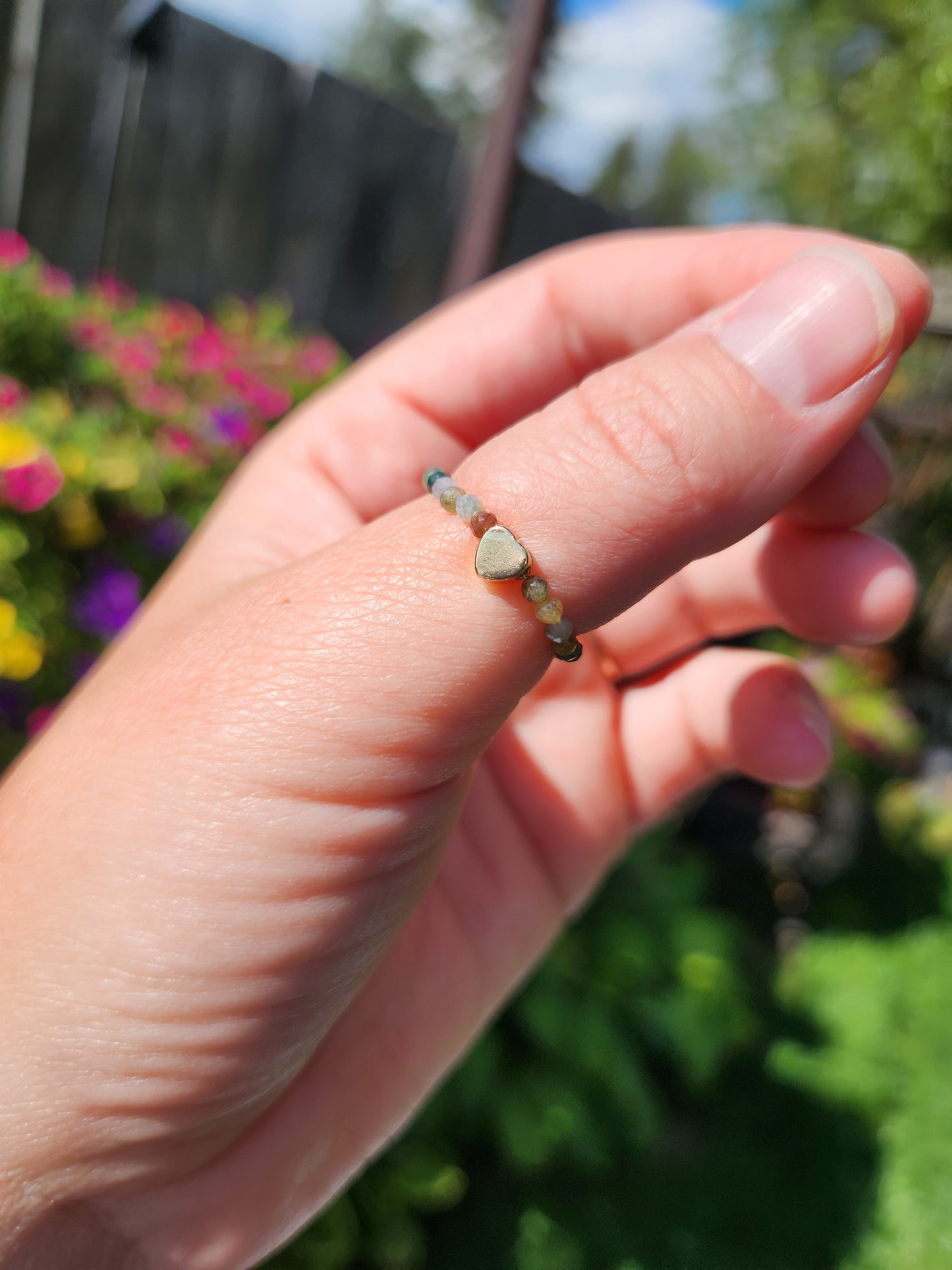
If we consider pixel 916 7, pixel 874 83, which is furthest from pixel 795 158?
pixel 916 7

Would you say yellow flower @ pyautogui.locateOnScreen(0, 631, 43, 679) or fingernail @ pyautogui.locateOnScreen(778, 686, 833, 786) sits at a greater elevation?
fingernail @ pyautogui.locateOnScreen(778, 686, 833, 786)

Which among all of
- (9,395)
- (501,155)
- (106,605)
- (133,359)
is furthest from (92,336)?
(501,155)

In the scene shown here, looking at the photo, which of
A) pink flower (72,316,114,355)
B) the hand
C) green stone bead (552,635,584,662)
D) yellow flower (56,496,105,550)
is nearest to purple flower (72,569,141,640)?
yellow flower (56,496,105,550)

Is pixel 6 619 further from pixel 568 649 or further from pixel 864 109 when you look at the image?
pixel 864 109

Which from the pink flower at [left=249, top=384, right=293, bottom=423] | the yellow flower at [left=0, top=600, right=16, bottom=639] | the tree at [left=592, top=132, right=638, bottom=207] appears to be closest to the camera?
the yellow flower at [left=0, top=600, right=16, bottom=639]

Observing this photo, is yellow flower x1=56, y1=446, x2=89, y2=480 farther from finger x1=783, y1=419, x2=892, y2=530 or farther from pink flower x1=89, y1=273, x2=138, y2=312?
finger x1=783, y1=419, x2=892, y2=530

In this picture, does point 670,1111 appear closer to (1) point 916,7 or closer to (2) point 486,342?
(2) point 486,342
